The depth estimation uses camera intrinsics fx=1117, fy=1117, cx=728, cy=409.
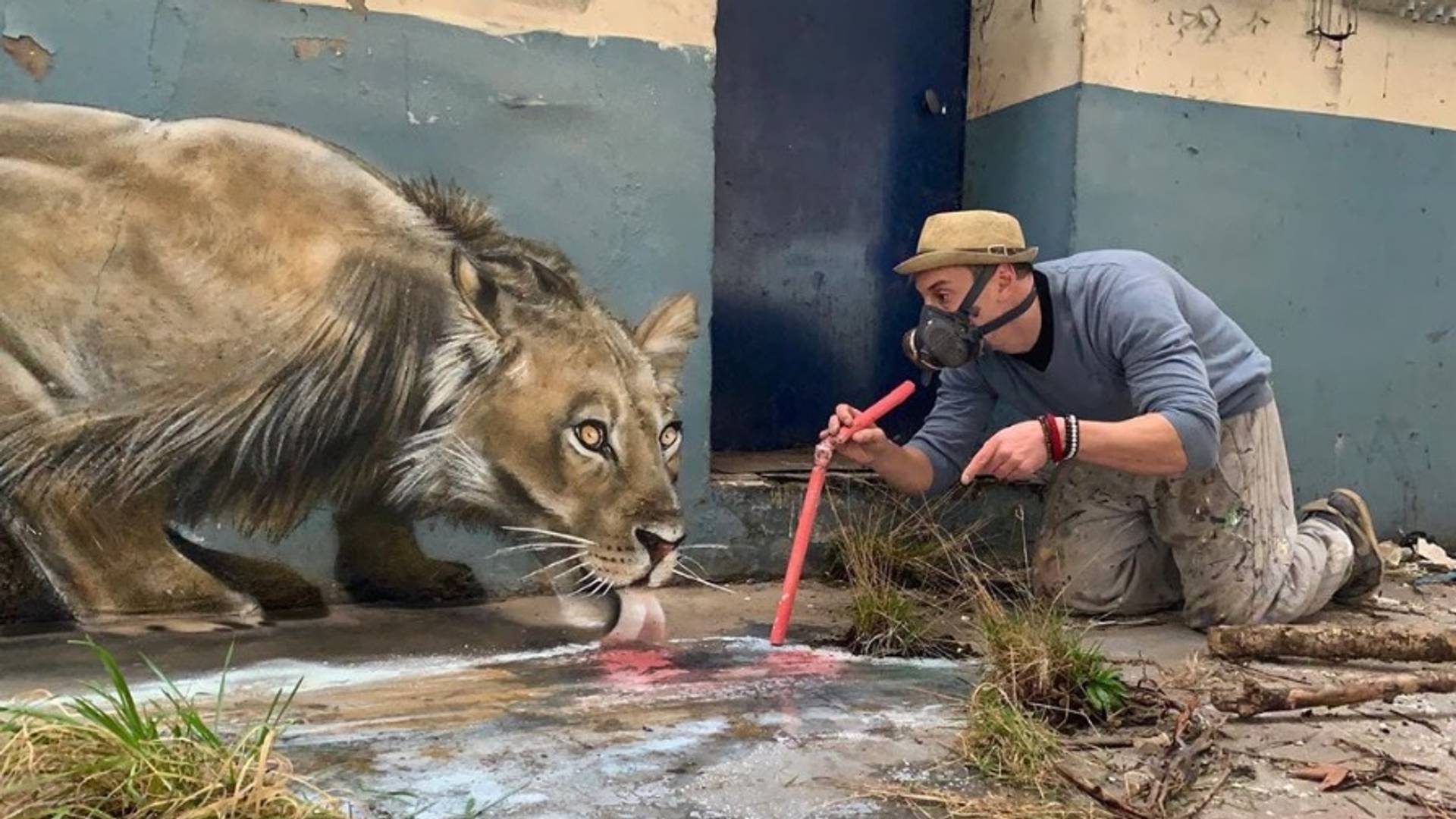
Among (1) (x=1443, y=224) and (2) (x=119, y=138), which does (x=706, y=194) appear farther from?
(1) (x=1443, y=224)

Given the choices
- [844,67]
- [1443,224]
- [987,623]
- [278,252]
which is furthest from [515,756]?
[1443,224]

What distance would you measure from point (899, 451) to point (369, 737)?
1570 millimetres

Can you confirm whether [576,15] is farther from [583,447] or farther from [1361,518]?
[1361,518]

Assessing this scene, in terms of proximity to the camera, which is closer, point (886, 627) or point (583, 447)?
point (886, 627)

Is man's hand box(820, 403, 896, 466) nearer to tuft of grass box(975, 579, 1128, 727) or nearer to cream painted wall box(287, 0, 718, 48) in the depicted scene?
tuft of grass box(975, 579, 1128, 727)

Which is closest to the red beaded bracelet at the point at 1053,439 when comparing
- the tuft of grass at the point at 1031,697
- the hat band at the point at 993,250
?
the tuft of grass at the point at 1031,697

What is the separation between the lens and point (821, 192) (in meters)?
4.11

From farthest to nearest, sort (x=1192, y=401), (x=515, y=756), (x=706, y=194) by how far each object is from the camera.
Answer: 1. (x=706, y=194)
2. (x=1192, y=401)
3. (x=515, y=756)

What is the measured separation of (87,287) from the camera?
2.70 meters

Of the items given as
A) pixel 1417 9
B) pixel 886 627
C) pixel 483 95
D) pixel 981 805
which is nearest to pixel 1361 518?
pixel 886 627

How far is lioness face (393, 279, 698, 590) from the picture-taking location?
3047mm

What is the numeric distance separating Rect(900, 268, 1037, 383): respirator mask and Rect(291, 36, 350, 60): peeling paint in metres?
1.66

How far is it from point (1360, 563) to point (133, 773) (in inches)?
125

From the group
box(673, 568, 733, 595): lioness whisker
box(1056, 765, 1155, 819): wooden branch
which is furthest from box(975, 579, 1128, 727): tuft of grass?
box(673, 568, 733, 595): lioness whisker
